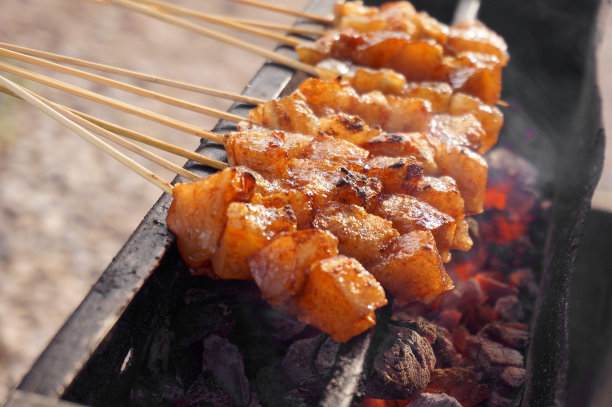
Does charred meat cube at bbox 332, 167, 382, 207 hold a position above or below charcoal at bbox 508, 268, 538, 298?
above

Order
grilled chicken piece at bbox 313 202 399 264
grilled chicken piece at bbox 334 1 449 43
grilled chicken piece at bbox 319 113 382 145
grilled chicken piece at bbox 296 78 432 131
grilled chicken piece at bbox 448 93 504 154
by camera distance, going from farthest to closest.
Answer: grilled chicken piece at bbox 334 1 449 43 → grilled chicken piece at bbox 448 93 504 154 → grilled chicken piece at bbox 296 78 432 131 → grilled chicken piece at bbox 319 113 382 145 → grilled chicken piece at bbox 313 202 399 264

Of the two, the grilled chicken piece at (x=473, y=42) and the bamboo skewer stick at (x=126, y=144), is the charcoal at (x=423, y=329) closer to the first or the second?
the bamboo skewer stick at (x=126, y=144)

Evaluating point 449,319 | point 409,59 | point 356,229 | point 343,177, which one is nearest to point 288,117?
point 343,177

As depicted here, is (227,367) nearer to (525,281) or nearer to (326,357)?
(326,357)

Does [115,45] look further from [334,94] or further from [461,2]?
[334,94]

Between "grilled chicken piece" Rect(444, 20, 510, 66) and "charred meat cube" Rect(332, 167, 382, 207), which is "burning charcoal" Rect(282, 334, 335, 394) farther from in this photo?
"grilled chicken piece" Rect(444, 20, 510, 66)

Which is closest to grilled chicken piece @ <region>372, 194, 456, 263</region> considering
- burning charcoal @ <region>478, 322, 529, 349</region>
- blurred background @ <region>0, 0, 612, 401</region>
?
blurred background @ <region>0, 0, 612, 401</region>
